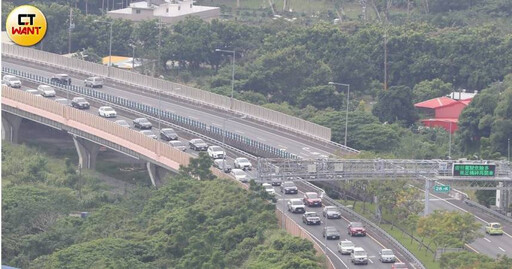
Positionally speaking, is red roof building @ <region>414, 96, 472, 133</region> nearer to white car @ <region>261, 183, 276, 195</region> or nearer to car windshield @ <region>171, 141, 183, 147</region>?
car windshield @ <region>171, 141, 183, 147</region>

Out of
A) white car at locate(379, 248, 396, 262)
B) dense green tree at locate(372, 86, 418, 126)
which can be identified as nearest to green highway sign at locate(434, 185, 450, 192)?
white car at locate(379, 248, 396, 262)

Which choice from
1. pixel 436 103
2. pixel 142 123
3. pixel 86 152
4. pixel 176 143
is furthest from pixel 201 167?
pixel 436 103

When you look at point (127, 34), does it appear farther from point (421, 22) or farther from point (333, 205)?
point (333, 205)

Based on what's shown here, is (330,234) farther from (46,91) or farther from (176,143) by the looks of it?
Result: (46,91)

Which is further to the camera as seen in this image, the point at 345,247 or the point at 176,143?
the point at 176,143

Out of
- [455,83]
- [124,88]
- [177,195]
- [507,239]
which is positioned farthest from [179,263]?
[455,83]

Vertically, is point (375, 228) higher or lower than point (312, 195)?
lower

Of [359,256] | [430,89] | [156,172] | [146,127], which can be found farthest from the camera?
[430,89]
